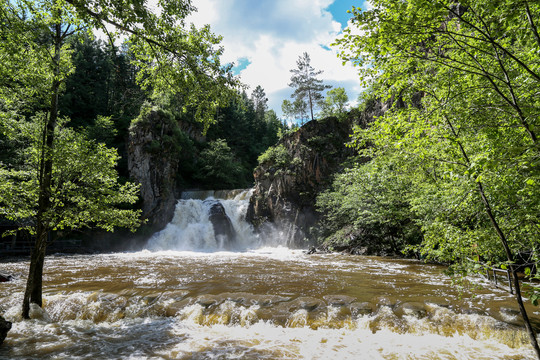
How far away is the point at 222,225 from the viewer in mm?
27172

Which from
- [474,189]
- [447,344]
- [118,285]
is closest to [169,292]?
[118,285]

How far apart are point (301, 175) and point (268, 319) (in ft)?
72.4

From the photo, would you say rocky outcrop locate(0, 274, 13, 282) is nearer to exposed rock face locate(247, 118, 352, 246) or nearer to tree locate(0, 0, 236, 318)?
tree locate(0, 0, 236, 318)

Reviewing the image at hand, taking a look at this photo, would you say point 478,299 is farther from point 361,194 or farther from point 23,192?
point 23,192

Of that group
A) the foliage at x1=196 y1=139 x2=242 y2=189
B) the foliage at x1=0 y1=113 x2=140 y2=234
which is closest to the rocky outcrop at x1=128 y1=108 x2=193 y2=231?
the foliage at x1=196 y1=139 x2=242 y2=189

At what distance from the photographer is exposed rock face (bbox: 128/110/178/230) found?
28484 mm

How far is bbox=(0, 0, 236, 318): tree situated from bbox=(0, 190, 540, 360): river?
174 cm

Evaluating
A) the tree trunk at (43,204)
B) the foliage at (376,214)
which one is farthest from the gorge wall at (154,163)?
the tree trunk at (43,204)

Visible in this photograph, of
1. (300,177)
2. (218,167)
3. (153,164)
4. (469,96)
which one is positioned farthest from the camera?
(218,167)

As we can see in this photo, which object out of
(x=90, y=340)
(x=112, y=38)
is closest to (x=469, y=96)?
(x=112, y=38)

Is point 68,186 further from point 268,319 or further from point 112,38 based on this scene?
point 268,319

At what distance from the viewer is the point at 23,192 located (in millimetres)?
6516

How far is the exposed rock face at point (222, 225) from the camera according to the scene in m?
26.5

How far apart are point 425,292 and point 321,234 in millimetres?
15243
